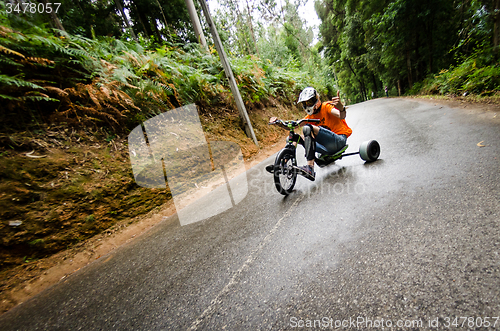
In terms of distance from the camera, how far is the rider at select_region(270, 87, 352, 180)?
120 inches

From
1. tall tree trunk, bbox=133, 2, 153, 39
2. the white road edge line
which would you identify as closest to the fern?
the white road edge line

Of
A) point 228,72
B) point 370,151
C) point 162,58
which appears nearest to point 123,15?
point 162,58

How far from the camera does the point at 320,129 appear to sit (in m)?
3.11

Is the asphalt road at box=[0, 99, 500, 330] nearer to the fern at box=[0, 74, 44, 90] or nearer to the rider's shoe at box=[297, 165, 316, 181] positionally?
the rider's shoe at box=[297, 165, 316, 181]

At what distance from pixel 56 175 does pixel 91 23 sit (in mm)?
10558

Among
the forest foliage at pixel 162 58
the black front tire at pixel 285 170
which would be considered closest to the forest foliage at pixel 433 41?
the forest foliage at pixel 162 58

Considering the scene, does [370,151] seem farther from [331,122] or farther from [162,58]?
[162,58]

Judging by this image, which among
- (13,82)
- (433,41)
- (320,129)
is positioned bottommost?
(320,129)

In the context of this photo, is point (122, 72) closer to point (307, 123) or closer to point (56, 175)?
point (56, 175)

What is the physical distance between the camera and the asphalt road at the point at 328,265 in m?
1.10

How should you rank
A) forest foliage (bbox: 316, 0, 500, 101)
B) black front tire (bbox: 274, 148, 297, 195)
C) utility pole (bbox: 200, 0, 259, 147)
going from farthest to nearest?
forest foliage (bbox: 316, 0, 500, 101) < utility pole (bbox: 200, 0, 259, 147) < black front tire (bbox: 274, 148, 297, 195)

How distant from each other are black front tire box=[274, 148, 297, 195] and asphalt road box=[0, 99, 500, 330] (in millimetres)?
263

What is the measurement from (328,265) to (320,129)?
228cm

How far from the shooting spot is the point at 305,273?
4.86 ft
